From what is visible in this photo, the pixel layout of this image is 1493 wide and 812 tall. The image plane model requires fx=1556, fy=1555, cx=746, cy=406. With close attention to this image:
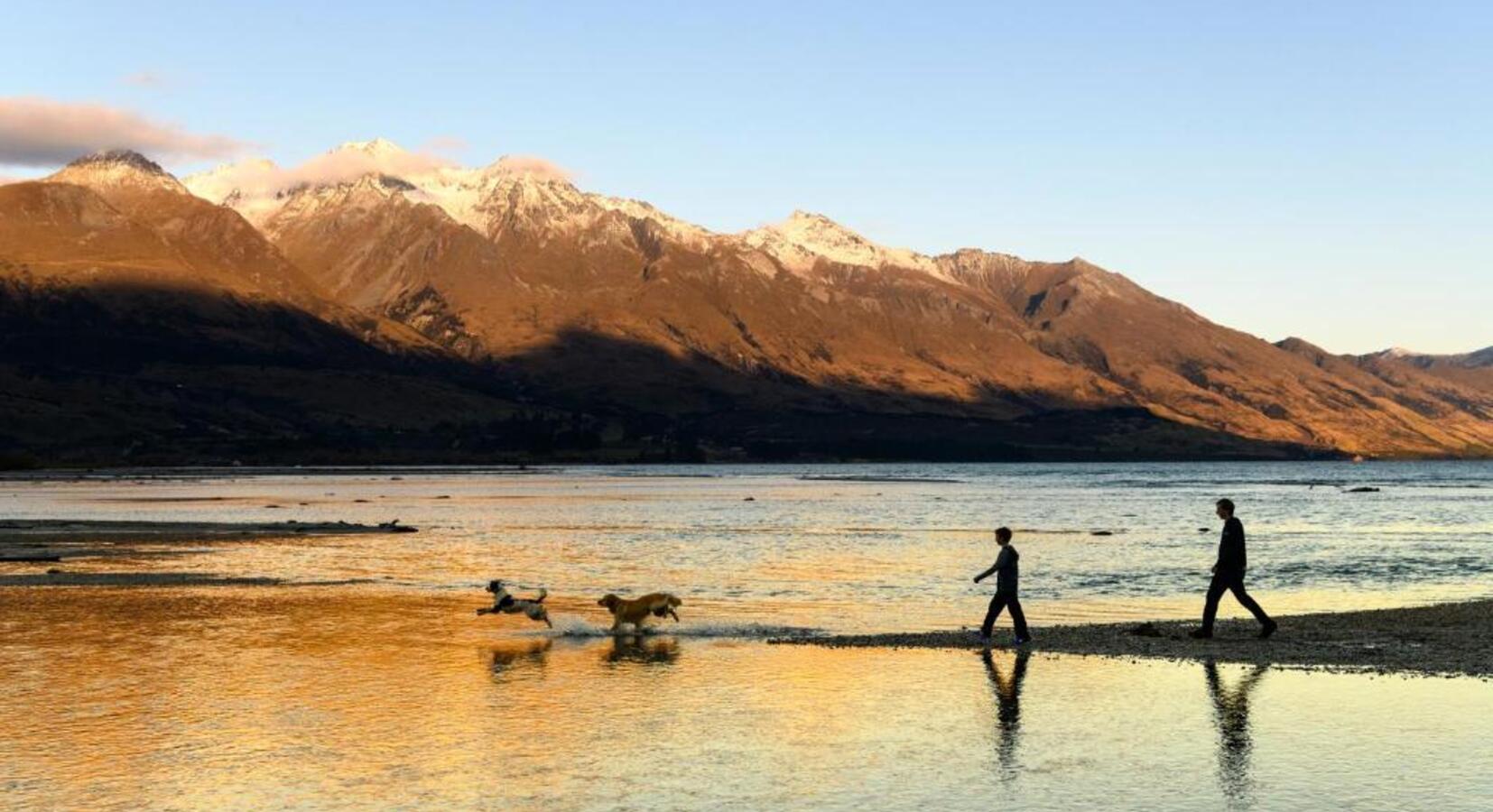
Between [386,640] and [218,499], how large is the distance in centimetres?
11715

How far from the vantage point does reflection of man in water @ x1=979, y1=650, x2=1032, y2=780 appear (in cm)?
2173

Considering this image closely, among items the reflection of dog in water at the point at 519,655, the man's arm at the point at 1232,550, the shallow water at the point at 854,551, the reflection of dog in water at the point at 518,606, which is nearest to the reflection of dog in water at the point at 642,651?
the reflection of dog in water at the point at 519,655

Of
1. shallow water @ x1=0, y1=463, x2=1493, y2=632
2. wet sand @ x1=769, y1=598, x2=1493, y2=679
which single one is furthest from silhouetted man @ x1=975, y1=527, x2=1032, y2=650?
shallow water @ x1=0, y1=463, x2=1493, y2=632

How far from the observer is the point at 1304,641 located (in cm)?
Answer: 3491

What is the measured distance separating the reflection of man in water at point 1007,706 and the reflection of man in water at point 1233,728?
2.82 m

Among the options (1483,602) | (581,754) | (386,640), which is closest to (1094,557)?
(1483,602)

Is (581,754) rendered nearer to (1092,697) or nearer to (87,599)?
(1092,697)

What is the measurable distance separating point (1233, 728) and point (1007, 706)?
390cm

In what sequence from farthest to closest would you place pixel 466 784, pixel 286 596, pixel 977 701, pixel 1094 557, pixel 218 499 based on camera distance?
1. pixel 218 499
2. pixel 1094 557
3. pixel 286 596
4. pixel 977 701
5. pixel 466 784

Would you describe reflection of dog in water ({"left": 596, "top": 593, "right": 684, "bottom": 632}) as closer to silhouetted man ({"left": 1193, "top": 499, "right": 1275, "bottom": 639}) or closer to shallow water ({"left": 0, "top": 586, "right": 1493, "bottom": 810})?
shallow water ({"left": 0, "top": 586, "right": 1493, "bottom": 810})

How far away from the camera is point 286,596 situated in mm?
48156

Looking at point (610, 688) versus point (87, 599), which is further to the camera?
point (87, 599)

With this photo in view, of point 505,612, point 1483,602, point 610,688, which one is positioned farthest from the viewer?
point 1483,602

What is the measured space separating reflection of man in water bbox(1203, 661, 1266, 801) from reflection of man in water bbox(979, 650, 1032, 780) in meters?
2.82
